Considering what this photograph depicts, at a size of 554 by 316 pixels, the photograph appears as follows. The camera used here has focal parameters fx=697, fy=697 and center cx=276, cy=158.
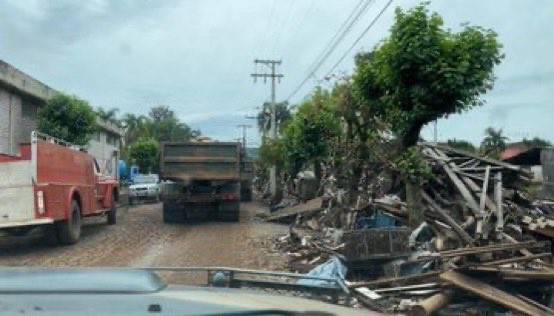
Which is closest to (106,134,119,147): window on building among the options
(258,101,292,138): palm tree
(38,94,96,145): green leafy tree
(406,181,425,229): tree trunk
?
(258,101,292,138): palm tree

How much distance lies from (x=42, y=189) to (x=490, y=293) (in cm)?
973

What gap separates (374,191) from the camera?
1806 centimetres

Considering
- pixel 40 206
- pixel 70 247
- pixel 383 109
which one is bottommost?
pixel 70 247

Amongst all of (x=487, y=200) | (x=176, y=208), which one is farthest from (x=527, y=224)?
(x=176, y=208)

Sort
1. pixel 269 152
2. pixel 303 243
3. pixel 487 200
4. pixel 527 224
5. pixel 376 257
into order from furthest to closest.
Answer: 1. pixel 269 152
2. pixel 303 243
3. pixel 487 200
4. pixel 527 224
5. pixel 376 257

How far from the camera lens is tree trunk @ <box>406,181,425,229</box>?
13289 millimetres

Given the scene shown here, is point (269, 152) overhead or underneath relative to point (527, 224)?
overhead

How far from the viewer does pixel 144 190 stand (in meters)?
37.3

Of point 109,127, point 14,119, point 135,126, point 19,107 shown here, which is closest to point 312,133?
point 19,107

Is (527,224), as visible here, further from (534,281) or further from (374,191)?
(374,191)

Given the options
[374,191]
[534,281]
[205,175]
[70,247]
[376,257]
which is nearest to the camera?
[534,281]

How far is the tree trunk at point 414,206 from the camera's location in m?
13.3

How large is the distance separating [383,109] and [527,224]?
3610mm

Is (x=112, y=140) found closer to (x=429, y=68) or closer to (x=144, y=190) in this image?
(x=144, y=190)
